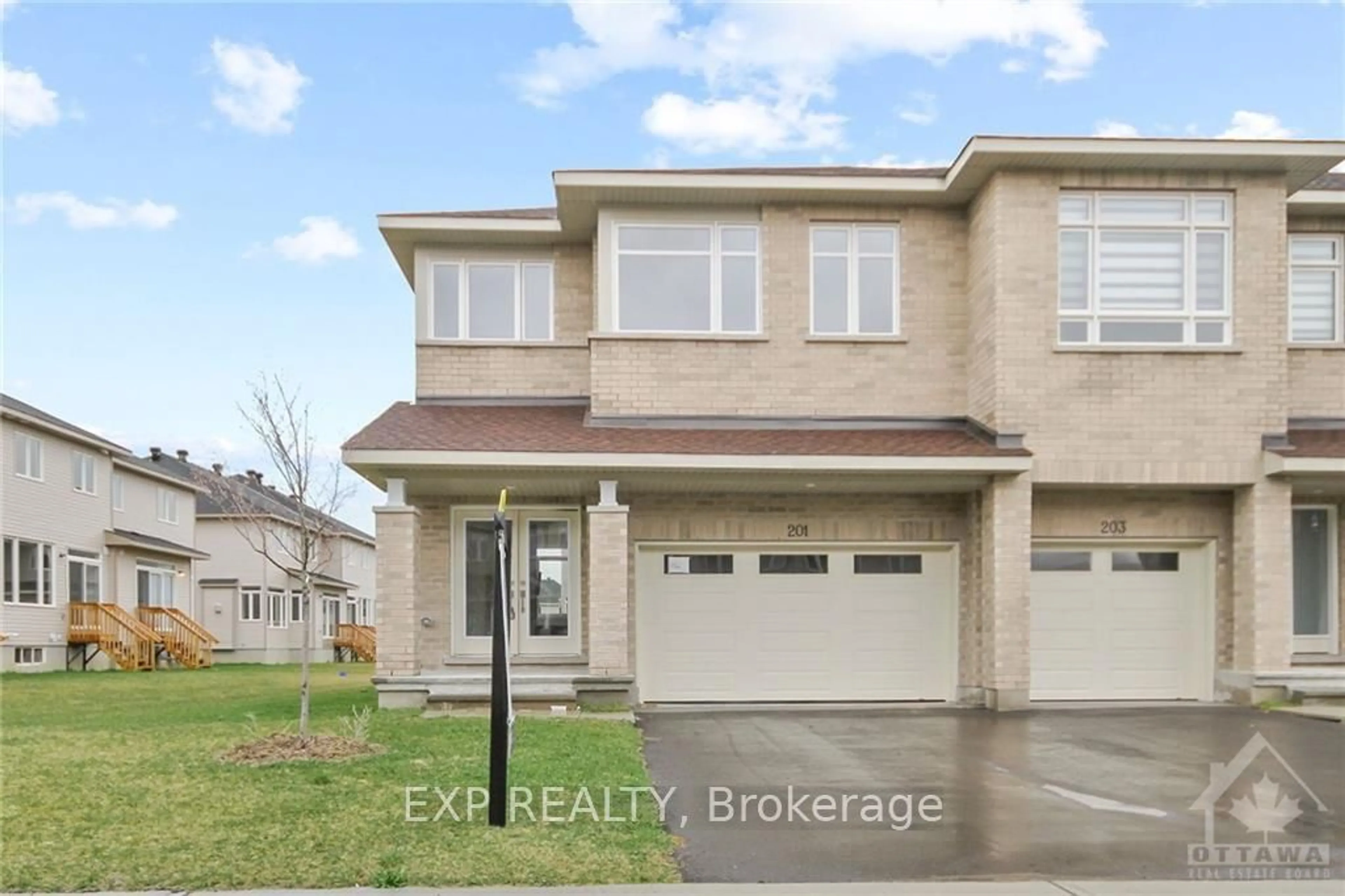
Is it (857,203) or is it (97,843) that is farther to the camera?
(857,203)

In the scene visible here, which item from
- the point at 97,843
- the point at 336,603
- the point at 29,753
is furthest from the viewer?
the point at 336,603

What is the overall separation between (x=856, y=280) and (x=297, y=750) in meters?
10.2

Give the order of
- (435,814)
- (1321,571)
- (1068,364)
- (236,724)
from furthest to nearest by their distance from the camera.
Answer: (1321,571)
(1068,364)
(236,724)
(435,814)

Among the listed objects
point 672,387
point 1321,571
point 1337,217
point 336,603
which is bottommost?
point 336,603

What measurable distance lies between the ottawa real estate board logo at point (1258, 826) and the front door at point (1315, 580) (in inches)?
279

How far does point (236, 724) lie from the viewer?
1272cm

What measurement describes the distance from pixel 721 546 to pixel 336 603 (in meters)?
35.4

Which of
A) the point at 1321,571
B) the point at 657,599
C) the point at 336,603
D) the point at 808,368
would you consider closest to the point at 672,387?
the point at 808,368

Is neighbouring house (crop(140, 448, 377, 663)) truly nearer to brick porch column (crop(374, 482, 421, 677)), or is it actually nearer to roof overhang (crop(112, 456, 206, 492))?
roof overhang (crop(112, 456, 206, 492))

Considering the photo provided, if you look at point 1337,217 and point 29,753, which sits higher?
point 1337,217

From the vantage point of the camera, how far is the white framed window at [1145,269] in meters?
15.4

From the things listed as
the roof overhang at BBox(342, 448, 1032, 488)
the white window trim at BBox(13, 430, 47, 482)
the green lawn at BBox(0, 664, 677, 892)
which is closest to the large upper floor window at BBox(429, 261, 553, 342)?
the roof overhang at BBox(342, 448, 1032, 488)

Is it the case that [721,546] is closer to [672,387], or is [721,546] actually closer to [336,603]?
[672,387]
